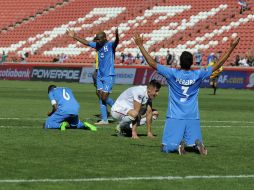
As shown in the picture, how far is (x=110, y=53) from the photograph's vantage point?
1984cm

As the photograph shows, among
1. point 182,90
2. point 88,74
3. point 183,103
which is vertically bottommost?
point 88,74

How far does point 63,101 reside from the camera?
1728cm

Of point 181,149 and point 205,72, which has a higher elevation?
point 205,72

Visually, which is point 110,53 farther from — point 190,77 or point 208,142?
point 190,77

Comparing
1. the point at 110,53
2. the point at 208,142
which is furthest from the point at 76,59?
the point at 208,142

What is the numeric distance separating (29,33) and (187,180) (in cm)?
6039

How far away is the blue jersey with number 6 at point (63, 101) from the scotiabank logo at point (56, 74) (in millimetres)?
35953

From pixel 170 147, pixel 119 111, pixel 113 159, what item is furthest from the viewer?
pixel 119 111

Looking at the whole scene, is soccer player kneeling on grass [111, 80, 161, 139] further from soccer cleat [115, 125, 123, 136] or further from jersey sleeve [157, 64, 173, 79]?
jersey sleeve [157, 64, 173, 79]

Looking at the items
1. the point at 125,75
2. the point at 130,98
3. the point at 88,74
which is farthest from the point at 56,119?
the point at 88,74

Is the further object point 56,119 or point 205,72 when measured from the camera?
point 56,119

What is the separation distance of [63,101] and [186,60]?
16.3ft

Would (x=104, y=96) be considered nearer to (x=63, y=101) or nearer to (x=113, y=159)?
(x=63, y=101)

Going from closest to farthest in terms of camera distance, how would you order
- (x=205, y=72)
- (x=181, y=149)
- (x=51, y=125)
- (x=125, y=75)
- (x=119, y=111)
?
(x=181, y=149), (x=205, y=72), (x=119, y=111), (x=51, y=125), (x=125, y=75)
